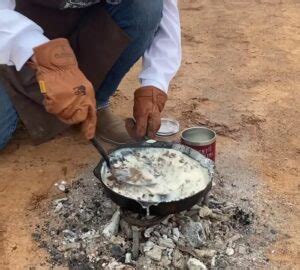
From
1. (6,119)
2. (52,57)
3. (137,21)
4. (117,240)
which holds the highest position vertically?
(52,57)

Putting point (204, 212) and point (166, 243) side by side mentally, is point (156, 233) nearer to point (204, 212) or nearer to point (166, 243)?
point (166, 243)

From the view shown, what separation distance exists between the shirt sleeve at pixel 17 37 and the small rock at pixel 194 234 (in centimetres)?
101

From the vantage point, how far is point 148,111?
2.89 metres

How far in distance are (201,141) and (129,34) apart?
0.70m

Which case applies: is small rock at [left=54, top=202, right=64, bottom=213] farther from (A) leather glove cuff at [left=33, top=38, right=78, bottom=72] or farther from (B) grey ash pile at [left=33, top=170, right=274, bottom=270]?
(A) leather glove cuff at [left=33, top=38, right=78, bottom=72]

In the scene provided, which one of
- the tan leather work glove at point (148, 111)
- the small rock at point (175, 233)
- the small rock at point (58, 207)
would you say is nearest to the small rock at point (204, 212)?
the small rock at point (175, 233)

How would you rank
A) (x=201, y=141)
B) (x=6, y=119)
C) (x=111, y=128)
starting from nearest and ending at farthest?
1. (x=201, y=141)
2. (x=6, y=119)
3. (x=111, y=128)

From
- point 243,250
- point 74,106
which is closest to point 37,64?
point 74,106

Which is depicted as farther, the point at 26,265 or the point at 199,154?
the point at 199,154

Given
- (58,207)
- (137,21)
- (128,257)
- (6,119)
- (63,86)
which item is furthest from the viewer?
(6,119)

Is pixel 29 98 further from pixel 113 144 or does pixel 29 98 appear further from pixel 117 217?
pixel 117 217

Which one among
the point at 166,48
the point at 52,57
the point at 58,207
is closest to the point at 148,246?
the point at 58,207

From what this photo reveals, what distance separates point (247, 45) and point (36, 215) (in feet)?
8.96

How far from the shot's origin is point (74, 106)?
91.4 inches
